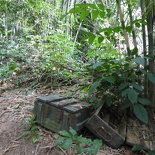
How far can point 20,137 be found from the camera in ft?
4.51

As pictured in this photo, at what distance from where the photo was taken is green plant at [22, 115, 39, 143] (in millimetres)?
1348

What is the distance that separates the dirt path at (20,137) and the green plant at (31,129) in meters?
0.03

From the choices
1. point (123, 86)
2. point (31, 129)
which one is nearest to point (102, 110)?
point (123, 86)

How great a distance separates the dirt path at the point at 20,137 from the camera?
124 cm

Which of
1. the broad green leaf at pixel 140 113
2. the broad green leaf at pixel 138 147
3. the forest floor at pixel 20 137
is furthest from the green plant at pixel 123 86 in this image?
the forest floor at pixel 20 137

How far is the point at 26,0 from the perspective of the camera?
159 inches

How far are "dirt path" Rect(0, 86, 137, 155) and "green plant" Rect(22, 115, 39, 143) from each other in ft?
0.09

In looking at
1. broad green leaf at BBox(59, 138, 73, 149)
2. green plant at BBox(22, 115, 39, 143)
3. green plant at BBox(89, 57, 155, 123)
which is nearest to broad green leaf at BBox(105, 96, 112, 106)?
green plant at BBox(89, 57, 155, 123)

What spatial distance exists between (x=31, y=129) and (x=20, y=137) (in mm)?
96

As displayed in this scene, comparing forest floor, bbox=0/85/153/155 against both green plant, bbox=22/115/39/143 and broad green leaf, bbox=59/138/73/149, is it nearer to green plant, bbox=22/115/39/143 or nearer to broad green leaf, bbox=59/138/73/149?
green plant, bbox=22/115/39/143

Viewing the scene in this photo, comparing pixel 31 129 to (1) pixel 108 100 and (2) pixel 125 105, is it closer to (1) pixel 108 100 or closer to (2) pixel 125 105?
(1) pixel 108 100

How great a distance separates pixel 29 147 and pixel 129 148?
27.3 inches

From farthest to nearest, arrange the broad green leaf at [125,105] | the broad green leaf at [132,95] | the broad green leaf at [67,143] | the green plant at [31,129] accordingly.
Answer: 1. the green plant at [31,129]
2. the broad green leaf at [125,105]
3. the broad green leaf at [132,95]
4. the broad green leaf at [67,143]

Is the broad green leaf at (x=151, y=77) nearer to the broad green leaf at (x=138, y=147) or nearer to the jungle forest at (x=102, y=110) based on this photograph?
the jungle forest at (x=102, y=110)
